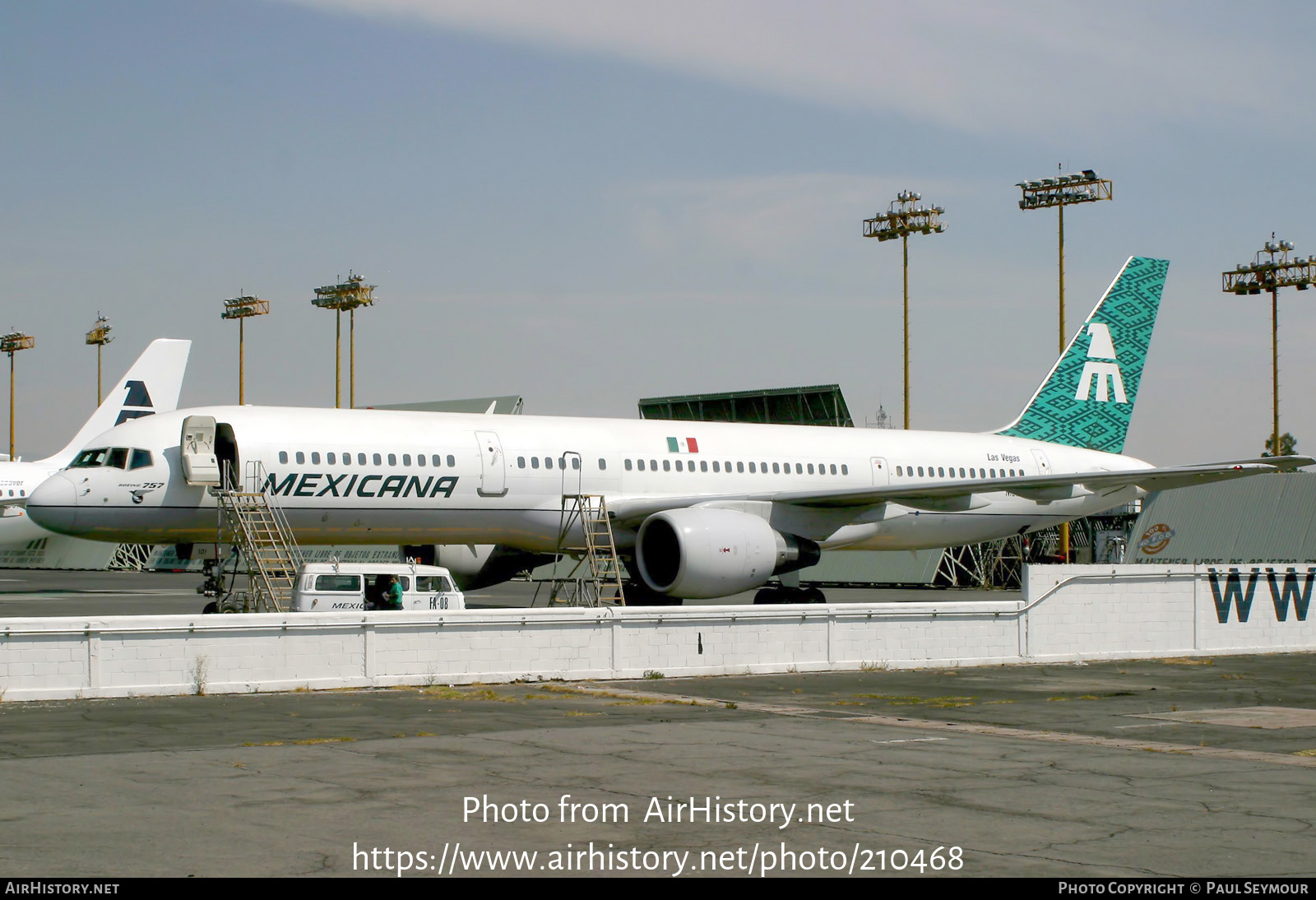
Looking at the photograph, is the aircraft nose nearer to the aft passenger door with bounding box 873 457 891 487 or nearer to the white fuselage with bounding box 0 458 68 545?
the aft passenger door with bounding box 873 457 891 487

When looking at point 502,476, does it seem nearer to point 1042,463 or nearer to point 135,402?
point 1042,463

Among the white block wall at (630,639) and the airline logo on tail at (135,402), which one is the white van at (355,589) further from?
the airline logo on tail at (135,402)

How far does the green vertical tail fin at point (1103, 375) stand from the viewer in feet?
119

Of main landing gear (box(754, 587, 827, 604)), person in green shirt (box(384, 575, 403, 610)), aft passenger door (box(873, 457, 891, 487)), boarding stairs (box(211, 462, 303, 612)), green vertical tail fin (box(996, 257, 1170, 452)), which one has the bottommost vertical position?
main landing gear (box(754, 587, 827, 604))

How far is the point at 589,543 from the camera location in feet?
84.0

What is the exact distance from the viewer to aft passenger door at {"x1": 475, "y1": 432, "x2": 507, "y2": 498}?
26.1 meters

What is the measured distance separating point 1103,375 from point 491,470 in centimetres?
1835

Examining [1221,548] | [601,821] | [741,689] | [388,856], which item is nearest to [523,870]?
[388,856]

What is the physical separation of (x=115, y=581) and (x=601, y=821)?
48.7 m

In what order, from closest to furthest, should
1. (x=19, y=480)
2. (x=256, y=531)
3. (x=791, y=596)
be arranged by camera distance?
(x=256, y=531) < (x=791, y=596) < (x=19, y=480)

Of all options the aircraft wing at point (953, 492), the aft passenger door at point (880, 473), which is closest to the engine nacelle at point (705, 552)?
the aircraft wing at point (953, 492)

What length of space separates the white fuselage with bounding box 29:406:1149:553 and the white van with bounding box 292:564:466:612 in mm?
2867

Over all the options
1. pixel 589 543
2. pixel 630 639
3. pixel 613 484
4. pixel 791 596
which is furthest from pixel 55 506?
pixel 791 596

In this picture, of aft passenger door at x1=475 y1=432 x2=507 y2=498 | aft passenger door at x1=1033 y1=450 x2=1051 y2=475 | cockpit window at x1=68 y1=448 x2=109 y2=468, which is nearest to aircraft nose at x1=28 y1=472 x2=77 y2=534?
cockpit window at x1=68 y1=448 x2=109 y2=468
